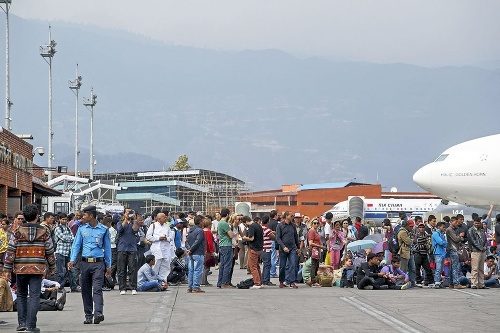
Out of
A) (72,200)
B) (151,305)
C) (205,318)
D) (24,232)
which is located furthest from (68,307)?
(72,200)

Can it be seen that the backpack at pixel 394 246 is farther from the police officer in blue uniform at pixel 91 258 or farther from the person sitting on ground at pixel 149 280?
the police officer in blue uniform at pixel 91 258

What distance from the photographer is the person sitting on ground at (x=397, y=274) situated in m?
25.3

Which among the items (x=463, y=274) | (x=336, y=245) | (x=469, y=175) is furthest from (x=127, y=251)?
(x=469, y=175)

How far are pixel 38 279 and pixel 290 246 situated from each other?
11.5 m

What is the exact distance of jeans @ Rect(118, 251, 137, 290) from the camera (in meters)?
23.6

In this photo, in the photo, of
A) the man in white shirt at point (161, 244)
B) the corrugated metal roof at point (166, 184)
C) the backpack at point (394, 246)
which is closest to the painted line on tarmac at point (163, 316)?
the man in white shirt at point (161, 244)

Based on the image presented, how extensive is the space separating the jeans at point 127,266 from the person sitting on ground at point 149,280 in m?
0.46

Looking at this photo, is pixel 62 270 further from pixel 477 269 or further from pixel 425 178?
pixel 425 178

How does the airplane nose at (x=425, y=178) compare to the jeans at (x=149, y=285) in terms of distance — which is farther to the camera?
the airplane nose at (x=425, y=178)

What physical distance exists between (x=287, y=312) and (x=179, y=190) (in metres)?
110

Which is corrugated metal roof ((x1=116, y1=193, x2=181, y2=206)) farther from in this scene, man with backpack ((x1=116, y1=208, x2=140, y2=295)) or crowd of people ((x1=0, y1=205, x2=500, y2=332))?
man with backpack ((x1=116, y1=208, x2=140, y2=295))

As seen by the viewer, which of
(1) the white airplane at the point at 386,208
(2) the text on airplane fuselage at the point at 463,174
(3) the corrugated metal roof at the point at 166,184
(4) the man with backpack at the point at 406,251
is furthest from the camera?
(3) the corrugated metal roof at the point at 166,184

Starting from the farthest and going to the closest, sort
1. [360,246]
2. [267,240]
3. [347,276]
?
[267,240], [347,276], [360,246]

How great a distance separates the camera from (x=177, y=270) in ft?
89.1
